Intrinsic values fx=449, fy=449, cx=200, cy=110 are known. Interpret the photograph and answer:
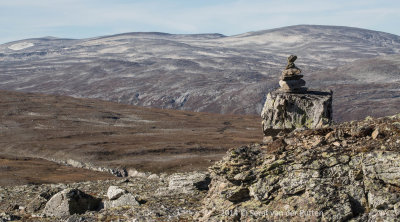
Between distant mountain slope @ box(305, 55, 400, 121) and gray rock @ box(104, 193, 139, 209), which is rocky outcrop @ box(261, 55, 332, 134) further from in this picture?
distant mountain slope @ box(305, 55, 400, 121)

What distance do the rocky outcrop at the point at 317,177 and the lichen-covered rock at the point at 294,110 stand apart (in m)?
13.1

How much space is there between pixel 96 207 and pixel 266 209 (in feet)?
41.4

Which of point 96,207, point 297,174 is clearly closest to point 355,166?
point 297,174

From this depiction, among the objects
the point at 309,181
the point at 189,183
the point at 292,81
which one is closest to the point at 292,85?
the point at 292,81

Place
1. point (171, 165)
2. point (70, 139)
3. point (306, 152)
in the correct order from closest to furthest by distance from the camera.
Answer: point (306, 152)
point (171, 165)
point (70, 139)

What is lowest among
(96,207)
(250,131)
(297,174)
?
(250,131)

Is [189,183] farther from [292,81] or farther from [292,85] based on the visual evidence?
[292,81]

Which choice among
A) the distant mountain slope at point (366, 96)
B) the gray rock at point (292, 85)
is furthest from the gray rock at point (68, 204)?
the distant mountain slope at point (366, 96)

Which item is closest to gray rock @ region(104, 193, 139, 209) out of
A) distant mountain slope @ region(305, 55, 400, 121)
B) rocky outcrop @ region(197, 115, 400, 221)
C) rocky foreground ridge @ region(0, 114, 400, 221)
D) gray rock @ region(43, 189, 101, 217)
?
gray rock @ region(43, 189, 101, 217)

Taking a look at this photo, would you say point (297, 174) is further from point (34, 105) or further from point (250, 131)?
point (34, 105)

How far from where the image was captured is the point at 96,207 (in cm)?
2481

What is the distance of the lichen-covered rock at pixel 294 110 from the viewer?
3136 cm

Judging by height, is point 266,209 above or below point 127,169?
above

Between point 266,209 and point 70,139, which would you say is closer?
point 266,209
